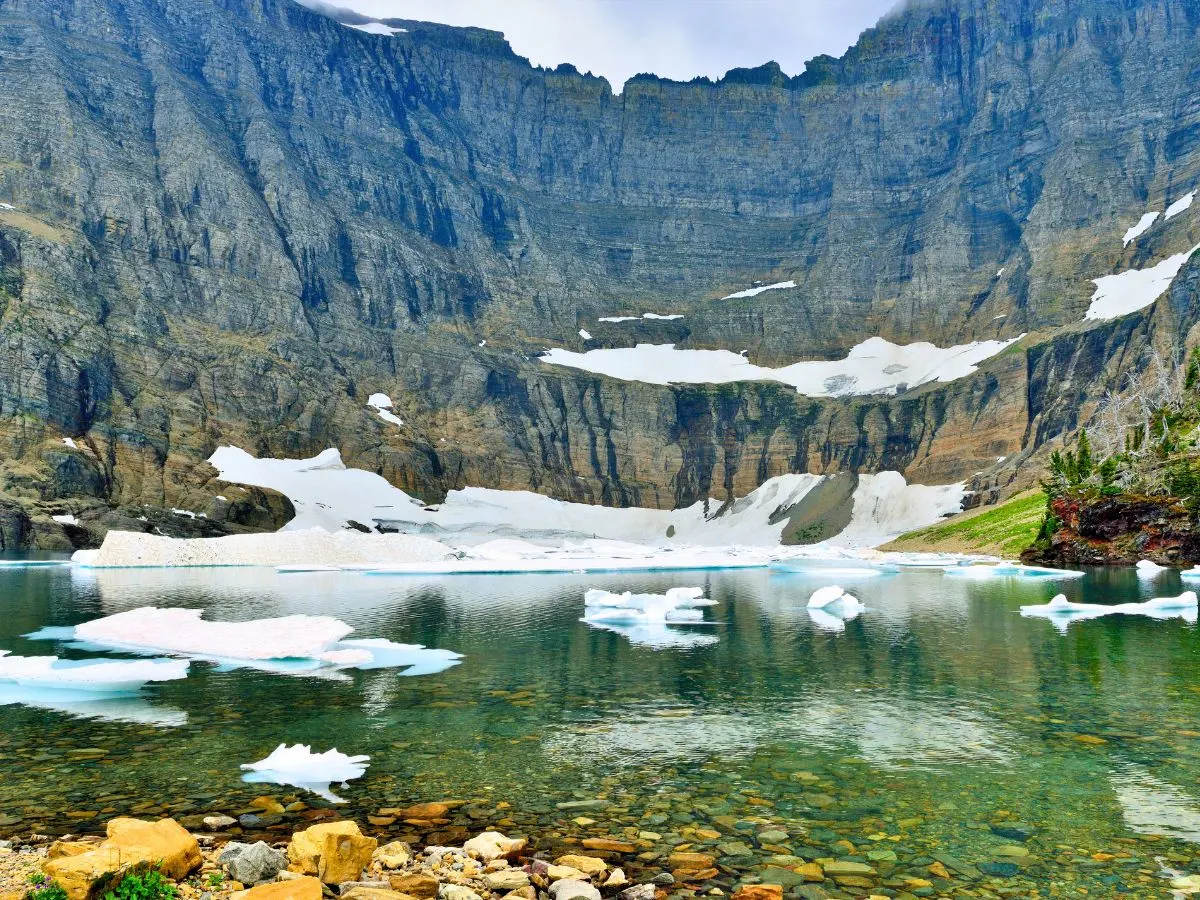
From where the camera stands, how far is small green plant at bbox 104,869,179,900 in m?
9.19

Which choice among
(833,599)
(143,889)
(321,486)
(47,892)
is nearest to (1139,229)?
(321,486)

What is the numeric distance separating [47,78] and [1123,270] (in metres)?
246

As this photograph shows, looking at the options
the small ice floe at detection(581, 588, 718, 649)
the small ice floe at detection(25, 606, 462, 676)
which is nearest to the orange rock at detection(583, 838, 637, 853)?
the small ice floe at detection(25, 606, 462, 676)

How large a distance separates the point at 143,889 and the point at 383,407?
18565 cm

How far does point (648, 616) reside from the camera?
4206 centimetres

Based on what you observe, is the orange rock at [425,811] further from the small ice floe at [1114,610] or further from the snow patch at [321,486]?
the snow patch at [321,486]

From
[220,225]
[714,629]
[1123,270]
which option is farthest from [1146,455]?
[220,225]

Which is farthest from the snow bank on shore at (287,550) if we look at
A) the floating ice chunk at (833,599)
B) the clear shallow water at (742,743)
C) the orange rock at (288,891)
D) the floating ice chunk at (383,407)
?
the orange rock at (288,891)

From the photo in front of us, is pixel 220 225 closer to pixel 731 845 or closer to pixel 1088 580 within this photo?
pixel 1088 580

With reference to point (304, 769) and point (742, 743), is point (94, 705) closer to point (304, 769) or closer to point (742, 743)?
point (304, 769)

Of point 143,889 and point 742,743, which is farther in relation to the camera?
point 742,743

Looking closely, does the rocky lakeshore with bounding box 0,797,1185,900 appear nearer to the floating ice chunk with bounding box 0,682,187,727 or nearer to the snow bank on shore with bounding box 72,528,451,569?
the floating ice chunk with bounding box 0,682,187,727

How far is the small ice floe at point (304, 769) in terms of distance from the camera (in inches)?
608

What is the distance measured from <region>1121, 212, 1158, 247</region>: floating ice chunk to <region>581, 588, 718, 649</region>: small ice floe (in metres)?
199
